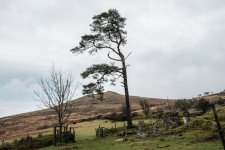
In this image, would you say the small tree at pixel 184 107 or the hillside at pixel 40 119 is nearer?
the small tree at pixel 184 107

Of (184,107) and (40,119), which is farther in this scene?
(40,119)

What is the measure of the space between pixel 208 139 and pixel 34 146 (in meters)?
20.8

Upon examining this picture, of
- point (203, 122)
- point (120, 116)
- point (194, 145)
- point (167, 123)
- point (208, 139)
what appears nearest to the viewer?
point (194, 145)

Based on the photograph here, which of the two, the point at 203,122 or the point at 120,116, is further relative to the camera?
the point at 120,116

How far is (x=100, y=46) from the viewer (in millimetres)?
43469

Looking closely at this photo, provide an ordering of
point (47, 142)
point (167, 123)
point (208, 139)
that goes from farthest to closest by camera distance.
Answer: point (47, 142) < point (167, 123) < point (208, 139)

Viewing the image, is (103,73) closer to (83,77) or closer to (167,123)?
(83,77)

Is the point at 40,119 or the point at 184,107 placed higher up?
the point at 40,119

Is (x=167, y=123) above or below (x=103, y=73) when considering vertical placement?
below

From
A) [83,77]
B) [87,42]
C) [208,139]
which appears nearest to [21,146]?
[83,77]

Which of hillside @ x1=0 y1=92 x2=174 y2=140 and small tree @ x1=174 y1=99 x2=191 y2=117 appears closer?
small tree @ x1=174 y1=99 x2=191 y2=117

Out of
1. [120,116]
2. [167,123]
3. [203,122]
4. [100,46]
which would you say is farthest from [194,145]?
[120,116]

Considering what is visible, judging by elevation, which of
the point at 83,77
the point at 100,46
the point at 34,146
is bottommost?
the point at 34,146

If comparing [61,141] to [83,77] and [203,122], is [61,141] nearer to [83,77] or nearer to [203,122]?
[83,77]
